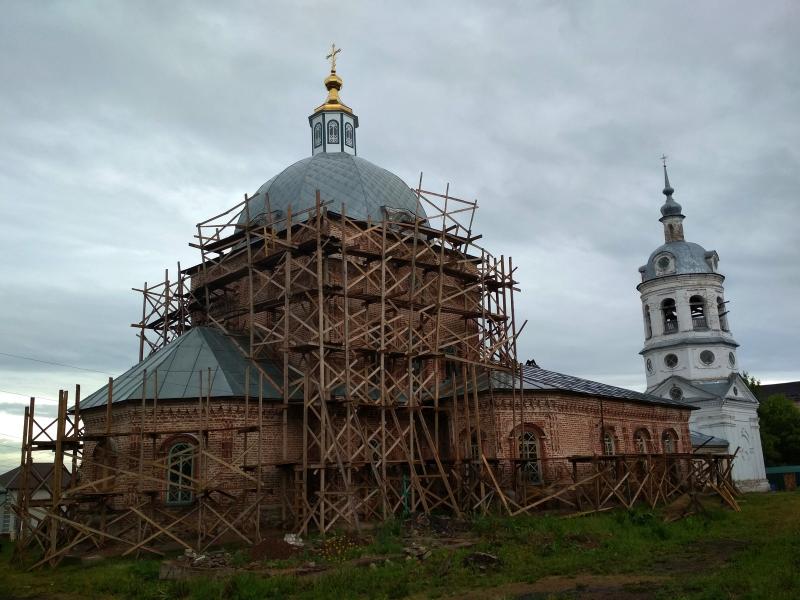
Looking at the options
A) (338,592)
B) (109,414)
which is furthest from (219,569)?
(109,414)

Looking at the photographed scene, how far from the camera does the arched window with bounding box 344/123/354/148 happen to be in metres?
27.2

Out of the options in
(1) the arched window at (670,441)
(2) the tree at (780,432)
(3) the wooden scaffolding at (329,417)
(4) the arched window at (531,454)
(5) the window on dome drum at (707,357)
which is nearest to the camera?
(3) the wooden scaffolding at (329,417)

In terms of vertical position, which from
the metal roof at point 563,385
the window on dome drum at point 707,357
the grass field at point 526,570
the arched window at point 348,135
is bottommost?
the grass field at point 526,570

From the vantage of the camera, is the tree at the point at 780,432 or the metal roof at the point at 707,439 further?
the tree at the point at 780,432

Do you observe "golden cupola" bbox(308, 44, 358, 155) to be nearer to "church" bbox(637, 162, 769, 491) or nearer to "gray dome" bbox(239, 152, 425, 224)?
"gray dome" bbox(239, 152, 425, 224)

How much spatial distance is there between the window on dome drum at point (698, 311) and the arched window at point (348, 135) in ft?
66.0

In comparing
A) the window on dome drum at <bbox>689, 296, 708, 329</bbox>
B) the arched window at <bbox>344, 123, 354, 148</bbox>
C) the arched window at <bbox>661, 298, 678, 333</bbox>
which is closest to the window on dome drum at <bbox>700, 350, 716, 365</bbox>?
the window on dome drum at <bbox>689, 296, 708, 329</bbox>

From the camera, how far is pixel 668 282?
38.0m

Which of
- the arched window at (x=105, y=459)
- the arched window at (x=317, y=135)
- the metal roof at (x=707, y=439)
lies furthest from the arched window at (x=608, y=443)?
the arched window at (x=317, y=135)

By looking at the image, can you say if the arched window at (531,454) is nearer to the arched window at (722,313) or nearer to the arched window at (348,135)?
the arched window at (348,135)

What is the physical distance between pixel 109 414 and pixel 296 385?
448 centimetres

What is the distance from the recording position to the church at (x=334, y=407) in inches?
651

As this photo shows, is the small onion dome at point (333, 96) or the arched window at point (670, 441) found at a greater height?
the small onion dome at point (333, 96)

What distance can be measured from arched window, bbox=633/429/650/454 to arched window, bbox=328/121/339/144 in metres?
14.1
